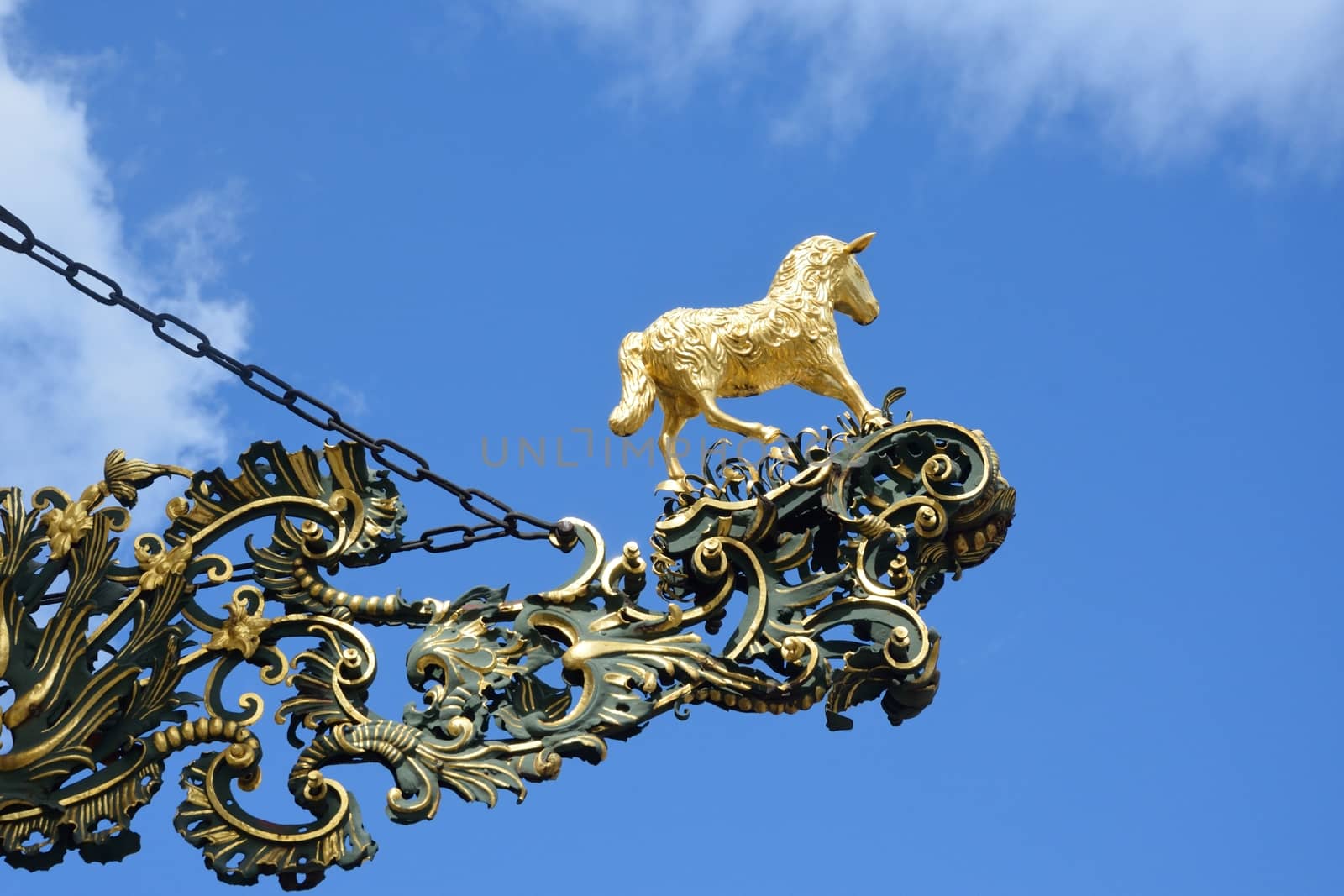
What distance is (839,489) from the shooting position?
653 cm

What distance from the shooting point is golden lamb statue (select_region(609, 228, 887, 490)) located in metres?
6.71

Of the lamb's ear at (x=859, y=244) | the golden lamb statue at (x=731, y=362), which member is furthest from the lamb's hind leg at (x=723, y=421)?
the lamb's ear at (x=859, y=244)

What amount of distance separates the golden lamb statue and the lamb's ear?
18 cm

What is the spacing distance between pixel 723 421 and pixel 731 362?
163 millimetres

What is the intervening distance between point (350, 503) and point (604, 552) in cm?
66

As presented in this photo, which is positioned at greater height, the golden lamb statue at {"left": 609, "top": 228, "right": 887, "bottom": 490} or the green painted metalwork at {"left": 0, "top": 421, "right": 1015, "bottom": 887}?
the golden lamb statue at {"left": 609, "top": 228, "right": 887, "bottom": 490}

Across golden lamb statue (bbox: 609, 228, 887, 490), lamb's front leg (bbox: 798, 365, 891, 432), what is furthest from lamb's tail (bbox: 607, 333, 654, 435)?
lamb's front leg (bbox: 798, 365, 891, 432)

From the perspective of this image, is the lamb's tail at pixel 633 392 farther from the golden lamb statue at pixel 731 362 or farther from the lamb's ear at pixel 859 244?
the lamb's ear at pixel 859 244

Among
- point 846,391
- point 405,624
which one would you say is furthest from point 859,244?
point 405,624

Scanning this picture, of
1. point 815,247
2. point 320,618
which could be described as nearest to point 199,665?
point 320,618

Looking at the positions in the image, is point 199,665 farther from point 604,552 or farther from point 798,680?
point 798,680

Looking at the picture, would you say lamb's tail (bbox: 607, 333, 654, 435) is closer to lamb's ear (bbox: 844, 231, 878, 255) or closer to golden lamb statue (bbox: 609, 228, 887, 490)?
golden lamb statue (bbox: 609, 228, 887, 490)

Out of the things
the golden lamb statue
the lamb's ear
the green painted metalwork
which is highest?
the lamb's ear

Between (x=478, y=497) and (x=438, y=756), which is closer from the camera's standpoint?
(x=438, y=756)
